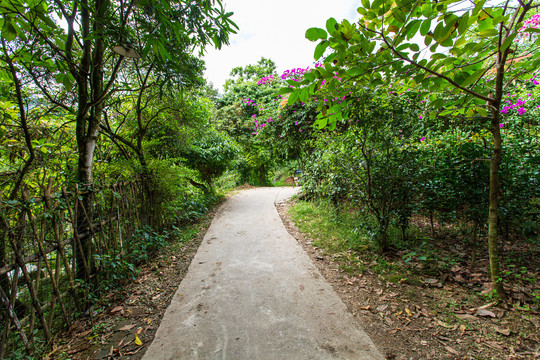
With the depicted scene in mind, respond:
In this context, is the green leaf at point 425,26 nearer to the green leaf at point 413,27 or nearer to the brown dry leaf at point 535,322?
the green leaf at point 413,27

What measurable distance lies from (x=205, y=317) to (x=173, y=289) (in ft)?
2.74

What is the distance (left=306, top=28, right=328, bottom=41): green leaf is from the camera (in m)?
1.20

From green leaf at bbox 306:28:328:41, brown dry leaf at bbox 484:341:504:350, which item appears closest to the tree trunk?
green leaf at bbox 306:28:328:41

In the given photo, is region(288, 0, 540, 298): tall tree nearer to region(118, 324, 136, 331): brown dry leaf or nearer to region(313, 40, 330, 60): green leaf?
region(313, 40, 330, 60): green leaf

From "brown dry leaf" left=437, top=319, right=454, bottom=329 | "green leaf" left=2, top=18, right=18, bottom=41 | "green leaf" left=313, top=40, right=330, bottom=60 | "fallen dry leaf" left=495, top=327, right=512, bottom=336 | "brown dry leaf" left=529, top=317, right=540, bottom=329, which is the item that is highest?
"green leaf" left=2, top=18, right=18, bottom=41

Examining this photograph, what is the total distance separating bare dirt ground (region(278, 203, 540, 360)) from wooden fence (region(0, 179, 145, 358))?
2892 mm

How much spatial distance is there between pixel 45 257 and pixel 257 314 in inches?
80.2

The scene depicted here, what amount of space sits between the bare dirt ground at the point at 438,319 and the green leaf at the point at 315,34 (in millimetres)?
2394

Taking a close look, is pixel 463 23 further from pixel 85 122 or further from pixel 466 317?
pixel 85 122

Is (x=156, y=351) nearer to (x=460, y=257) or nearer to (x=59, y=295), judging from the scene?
(x=59, y=295)

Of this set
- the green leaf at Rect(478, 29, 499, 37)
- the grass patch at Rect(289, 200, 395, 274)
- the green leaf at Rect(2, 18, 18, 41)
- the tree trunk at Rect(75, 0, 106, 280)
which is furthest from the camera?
the grass patch at Rect(289, 200, 395, 274)

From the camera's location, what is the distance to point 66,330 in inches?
85.0

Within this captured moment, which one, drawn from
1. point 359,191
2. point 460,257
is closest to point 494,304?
point 460,257

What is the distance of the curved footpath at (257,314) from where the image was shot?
1894mm
